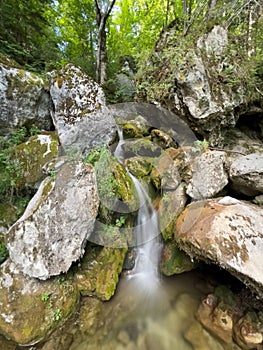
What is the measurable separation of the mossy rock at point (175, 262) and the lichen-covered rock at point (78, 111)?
9.49 feet

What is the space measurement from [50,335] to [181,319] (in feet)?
6.47

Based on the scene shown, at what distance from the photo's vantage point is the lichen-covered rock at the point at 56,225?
2842 mm

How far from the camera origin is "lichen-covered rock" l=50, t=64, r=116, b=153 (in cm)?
452

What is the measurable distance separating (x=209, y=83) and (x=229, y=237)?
12.2ft

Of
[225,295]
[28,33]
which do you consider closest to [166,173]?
[225,295]

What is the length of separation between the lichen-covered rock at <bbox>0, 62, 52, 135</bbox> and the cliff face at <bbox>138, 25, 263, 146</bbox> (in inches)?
113

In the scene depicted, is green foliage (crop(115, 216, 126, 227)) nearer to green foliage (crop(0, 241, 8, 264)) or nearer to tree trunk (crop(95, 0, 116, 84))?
green foliage (crop(0, 241, 8, 264))

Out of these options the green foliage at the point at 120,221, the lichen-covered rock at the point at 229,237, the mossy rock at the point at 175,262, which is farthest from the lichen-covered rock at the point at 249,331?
the green foliage at the point at 120,221

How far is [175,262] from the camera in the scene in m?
3.52

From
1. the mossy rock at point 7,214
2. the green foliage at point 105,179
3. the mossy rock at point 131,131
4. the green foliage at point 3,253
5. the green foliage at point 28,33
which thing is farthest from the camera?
the mossy rock at point 131,131

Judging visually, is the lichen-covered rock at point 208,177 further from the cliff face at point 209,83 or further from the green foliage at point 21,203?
the green foliage at point 21,203

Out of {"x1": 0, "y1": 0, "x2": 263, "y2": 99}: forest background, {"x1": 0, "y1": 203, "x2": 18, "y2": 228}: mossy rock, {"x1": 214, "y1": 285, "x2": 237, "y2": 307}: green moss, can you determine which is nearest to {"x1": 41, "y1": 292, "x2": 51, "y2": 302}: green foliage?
{"x1": 0, "y1": 203, "x2": 18, "y2": 228}: mossy rock

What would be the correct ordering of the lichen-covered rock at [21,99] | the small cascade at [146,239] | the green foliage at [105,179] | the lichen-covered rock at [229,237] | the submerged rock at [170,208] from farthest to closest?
1. the lichen-covered rock at [21,99]
2. the small cascade at [146,239]
3. the submerged rock at [170,208]
4. the green foliage at [105,179]
5. the lichen-covered rock at [229,237]

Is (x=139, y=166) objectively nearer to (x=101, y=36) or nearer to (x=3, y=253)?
(x=3, y=253)
